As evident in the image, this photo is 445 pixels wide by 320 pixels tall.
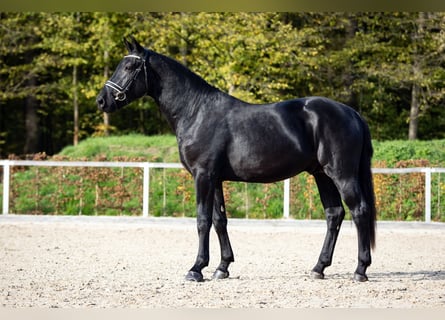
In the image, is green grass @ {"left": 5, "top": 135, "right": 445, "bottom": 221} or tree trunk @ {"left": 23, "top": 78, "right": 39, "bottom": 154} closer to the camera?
green grass @ {"left": 5, "top": 135, "right": 445, "bottom": 221}

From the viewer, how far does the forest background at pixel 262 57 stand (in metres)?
17.0

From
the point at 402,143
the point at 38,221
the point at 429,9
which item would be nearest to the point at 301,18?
the point at 402,143

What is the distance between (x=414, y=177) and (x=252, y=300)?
25.7 feet

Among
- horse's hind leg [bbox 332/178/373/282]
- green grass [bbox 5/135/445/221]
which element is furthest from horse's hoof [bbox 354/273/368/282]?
green grass [bbox 5/135/445/221]

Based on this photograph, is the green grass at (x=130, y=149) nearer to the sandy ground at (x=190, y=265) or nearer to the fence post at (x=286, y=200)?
the sandy ground at (x=190, y=265)

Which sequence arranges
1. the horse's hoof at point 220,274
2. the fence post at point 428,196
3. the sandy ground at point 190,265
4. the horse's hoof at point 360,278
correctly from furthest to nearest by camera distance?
the fence post at point 428,196
the horse's hoof at point 220,274
the horse's hoof at point 360,278
the sandy ground at point 190,265

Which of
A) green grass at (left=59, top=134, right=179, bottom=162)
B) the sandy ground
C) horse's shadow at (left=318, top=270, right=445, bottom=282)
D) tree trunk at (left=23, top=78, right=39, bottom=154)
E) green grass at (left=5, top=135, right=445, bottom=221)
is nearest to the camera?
the sandy ground

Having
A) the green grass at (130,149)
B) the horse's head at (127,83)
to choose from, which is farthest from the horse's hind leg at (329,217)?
the green grass at (130,149)

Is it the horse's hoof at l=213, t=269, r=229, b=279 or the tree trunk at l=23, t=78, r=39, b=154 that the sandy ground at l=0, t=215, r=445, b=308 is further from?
the tree trunk at l=23, t=78, r=39, b=154

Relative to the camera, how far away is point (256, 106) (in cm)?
655

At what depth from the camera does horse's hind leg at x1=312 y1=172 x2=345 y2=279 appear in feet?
21.7

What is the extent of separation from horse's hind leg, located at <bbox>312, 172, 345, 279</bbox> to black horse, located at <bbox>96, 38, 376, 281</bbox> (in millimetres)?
11

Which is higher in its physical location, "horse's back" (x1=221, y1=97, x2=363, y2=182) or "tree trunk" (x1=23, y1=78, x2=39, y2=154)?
"tree trunk" (x1=23, y1=78, x2=39, y2=154)

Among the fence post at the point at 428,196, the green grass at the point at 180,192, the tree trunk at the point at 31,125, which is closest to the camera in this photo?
the fence post at the point at 428,196
